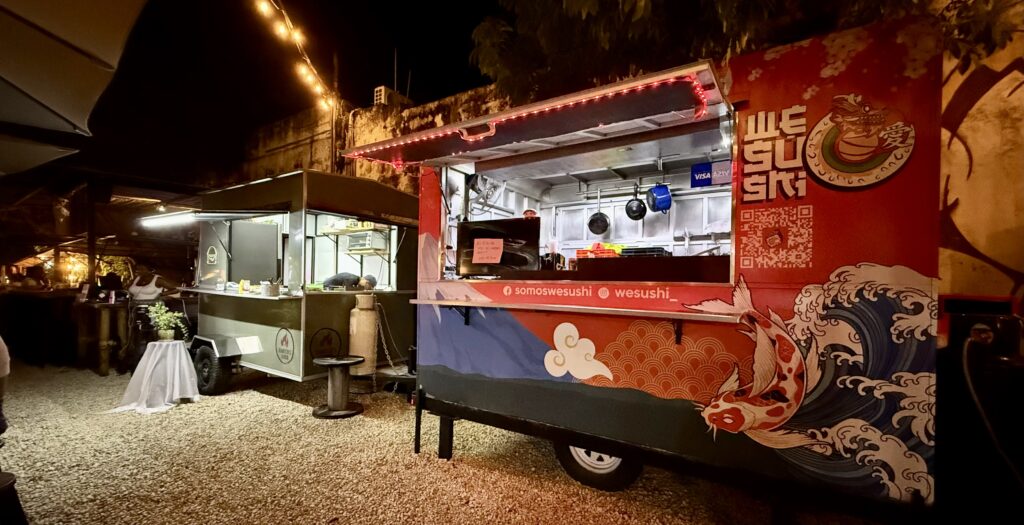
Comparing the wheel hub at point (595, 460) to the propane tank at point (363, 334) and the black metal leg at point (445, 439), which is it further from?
the propane tank at point (363, 334)

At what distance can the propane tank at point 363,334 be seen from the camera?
637cm

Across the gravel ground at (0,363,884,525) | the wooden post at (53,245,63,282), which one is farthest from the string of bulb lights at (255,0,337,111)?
the wooden post at (53,245,63,282)

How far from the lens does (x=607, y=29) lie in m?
3.70

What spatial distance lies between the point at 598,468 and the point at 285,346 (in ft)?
15.0

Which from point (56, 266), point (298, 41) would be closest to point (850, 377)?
point (298, 41)

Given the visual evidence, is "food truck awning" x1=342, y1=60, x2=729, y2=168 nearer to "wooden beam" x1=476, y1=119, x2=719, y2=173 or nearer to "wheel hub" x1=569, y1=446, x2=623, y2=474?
"wooden beam" x1=476, y1=119, x2=719, y2=173

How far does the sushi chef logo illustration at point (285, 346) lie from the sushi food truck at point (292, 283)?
0.05 feet

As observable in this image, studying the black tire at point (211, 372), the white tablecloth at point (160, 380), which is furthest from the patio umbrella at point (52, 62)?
the black tire at point (211, 372)

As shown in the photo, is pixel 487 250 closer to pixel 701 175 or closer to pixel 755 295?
pixel 755 295

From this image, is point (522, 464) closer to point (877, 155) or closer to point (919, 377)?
point (919, 377)

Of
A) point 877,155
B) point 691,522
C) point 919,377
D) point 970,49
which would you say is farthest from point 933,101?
point 691,522

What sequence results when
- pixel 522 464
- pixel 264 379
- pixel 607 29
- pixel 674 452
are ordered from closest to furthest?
pixel 674 452
pixel 607 29
pixel 522 464
pixel 264 379

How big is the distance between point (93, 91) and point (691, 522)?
17.5 feet

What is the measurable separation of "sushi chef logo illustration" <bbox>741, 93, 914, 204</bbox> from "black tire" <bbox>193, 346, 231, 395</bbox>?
6909 mm
